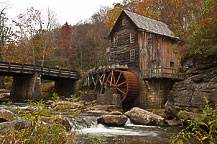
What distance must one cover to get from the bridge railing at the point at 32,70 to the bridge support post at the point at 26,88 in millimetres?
758

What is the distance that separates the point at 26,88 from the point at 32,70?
2297 millimetres

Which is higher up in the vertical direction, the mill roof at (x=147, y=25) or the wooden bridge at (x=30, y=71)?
the mill roof at (x=147, y=25)

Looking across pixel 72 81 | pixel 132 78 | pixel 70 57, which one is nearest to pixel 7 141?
pixel 132 78

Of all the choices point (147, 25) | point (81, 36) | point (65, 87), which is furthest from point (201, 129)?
point (81, 36)

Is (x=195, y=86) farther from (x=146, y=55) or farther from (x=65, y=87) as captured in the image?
(x=65, y=87)

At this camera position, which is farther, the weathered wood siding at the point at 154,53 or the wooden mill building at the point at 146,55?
the weathered wood siding at the point at 154,53

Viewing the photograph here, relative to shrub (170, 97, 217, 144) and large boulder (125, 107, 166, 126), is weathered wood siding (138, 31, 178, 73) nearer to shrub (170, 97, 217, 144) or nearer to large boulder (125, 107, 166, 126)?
large boulder (125, 107, 166, 126)

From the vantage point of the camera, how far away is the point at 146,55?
19.2 m

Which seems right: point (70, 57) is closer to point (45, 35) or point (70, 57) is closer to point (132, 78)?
point (45, 35)

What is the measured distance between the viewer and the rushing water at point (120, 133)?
712 centimetres

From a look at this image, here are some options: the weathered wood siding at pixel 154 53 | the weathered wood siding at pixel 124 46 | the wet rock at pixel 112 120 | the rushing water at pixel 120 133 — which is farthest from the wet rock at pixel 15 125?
the weathered wood siding at pixel 124 46

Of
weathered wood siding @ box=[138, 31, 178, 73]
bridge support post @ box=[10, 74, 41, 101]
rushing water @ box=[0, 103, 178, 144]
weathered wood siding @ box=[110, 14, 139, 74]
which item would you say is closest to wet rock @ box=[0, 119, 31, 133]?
rushing water @ box=[0, 103, 178, 144]

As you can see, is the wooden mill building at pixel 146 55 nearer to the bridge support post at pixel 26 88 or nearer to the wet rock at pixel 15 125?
the bridge support post at pixel 26 88

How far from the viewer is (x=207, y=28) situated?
10055 mm
